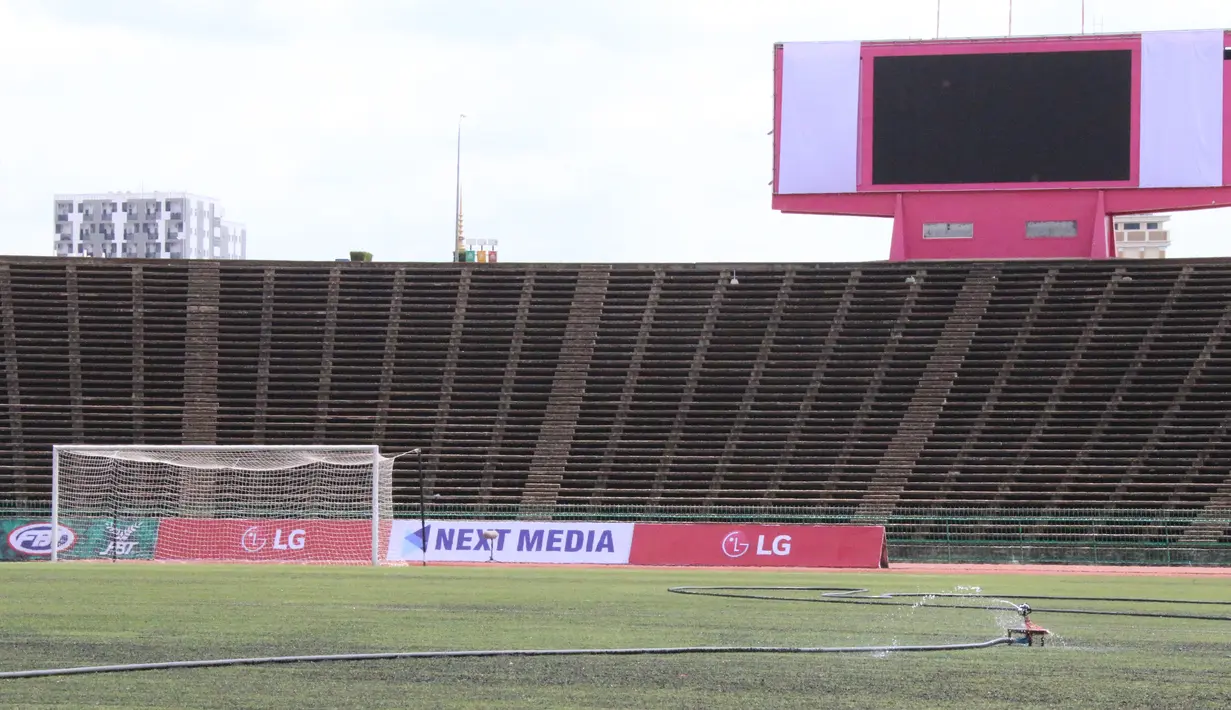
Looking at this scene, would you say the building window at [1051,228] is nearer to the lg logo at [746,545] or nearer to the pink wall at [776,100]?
the pink wall at [776,100]

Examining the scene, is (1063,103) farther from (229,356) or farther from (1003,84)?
(229,356)

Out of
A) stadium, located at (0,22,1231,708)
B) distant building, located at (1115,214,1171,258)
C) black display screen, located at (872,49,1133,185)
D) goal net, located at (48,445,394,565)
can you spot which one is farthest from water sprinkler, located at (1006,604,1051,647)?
distant building, located at (1115,214,1171,258)

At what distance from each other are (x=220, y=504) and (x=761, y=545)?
12.3m

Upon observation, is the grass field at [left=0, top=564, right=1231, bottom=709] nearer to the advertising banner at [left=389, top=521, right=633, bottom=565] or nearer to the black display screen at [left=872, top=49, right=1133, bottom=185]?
the advertising banner at [left=389, top=521, right=633, bottom=565]

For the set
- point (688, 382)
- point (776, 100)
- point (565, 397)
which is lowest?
point (565, 397)

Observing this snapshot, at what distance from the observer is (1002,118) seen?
4184cm

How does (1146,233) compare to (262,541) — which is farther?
(1146,233)

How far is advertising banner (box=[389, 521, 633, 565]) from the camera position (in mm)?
33000

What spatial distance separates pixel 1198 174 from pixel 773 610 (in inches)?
1188

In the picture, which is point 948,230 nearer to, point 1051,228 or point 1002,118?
point 1051,228

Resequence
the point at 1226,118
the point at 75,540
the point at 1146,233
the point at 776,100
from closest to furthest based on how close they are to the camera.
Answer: the point at 75,540
the point at 1226,118
the point at 776,100
the point at 1146,233

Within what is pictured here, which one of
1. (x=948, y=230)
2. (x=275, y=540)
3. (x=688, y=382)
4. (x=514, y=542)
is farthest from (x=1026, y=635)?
(x=948, y=230)

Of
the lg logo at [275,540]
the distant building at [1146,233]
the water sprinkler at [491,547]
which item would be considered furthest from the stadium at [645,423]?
the distant building at [1146,233]

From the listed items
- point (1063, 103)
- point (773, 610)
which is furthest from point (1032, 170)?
point (773, 610)
